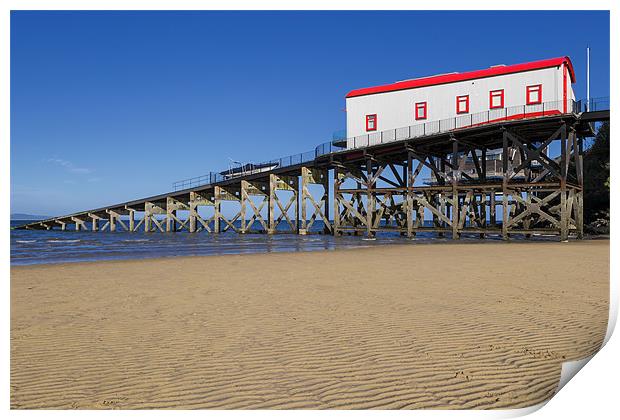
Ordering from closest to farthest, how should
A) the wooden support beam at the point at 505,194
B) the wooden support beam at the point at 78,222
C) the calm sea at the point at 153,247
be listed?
the calm sea at the point at 153,247 < the wooden support beam at the point at 505,194 < the wooden support beam at the point at 78,222

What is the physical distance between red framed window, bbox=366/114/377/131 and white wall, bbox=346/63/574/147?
0.26 m

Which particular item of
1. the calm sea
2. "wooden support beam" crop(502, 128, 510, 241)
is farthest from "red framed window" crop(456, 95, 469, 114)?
the calm sea

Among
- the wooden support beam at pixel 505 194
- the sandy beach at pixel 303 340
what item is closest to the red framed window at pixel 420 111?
the wooden support beam at pixel 505 194

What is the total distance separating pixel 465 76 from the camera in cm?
2902

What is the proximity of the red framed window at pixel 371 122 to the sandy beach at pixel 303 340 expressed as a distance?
23.3 m

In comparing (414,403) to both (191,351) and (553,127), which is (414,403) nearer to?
(191,351)

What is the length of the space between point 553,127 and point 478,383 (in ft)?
85.0

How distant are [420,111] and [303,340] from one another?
27443 millimetres

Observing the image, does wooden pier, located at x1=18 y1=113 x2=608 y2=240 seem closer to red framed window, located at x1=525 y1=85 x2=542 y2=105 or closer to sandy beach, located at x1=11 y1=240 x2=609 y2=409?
red framed window, located at x1=525 y1=85 x2=542 y2=105

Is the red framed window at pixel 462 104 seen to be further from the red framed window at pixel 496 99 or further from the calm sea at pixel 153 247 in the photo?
the calm sea at pixel 153 247

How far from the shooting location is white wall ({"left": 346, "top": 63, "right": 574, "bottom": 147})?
26.6 m

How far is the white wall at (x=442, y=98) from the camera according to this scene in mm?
26644

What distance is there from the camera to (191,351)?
514cm

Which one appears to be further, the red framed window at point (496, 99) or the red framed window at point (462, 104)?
the red framed window at point (462, 104)
